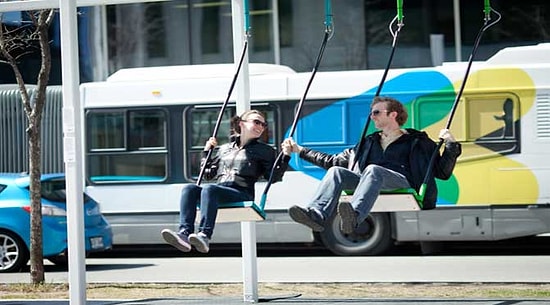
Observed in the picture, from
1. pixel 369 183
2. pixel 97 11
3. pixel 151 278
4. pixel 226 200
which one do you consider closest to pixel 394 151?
pixel 369 183

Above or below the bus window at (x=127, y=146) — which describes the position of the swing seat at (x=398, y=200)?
below

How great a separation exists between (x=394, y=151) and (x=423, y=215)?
7.18 metres

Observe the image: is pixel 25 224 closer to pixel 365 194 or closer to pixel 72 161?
pixel 72 161

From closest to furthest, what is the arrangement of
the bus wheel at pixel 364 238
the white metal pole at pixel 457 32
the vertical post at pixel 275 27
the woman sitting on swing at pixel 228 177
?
the woman sitting on swing at pixel 228 177, the bus wheel at pixel 364 238, the white metal pole at pixel 457 32, the vertical post at pixel 275 27

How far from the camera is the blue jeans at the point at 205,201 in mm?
10539

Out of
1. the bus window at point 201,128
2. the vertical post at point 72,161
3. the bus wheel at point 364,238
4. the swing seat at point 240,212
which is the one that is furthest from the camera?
the bus window at point 201,128

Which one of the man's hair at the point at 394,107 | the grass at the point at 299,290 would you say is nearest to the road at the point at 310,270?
the grass at the point at 299,290

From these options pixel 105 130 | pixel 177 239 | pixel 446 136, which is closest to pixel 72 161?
pixel 177 239

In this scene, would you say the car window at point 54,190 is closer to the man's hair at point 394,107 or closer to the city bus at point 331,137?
the city bus at point 331,137

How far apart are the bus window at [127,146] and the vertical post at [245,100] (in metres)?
7.13

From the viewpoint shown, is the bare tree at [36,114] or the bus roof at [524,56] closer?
the bare tree at [36,114]

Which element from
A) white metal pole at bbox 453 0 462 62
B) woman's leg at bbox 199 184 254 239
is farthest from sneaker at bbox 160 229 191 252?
white metal pole at bbox 453 0 462 62

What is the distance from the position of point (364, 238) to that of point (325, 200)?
7903 millimetres

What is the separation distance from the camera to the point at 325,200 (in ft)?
34.0
